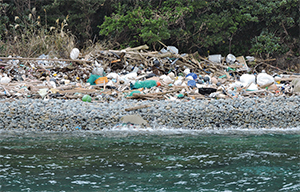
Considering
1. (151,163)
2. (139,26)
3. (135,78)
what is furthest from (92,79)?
(151,163)

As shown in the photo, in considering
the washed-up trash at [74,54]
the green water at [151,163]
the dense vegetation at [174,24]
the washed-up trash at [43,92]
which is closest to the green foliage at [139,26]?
the dense vegetation at [174,24]

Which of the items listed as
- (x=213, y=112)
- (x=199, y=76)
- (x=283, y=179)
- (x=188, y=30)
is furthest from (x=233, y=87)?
(x=283, y=179)

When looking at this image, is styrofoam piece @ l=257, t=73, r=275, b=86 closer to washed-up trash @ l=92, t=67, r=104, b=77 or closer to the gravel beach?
the gravel beach

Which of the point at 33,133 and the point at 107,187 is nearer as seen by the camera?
the point at 107,187

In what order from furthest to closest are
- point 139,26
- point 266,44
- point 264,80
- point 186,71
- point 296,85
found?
point 266,44, point 139,26, point 186,71, point 264,80, point 296,85

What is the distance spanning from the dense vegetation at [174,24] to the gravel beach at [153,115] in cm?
492

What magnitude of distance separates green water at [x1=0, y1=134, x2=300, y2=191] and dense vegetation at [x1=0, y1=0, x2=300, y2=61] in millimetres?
6696

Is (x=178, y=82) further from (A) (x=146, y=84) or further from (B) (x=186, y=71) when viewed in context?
(B) (x=186, y=71)

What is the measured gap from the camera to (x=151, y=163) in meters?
4.27

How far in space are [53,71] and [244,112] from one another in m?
6.04

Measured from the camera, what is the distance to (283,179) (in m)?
3.74

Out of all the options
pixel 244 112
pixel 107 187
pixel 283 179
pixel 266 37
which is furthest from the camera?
pixel 266 37

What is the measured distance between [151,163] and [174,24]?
31.0 feet

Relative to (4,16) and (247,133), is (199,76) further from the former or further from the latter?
(4,16)
